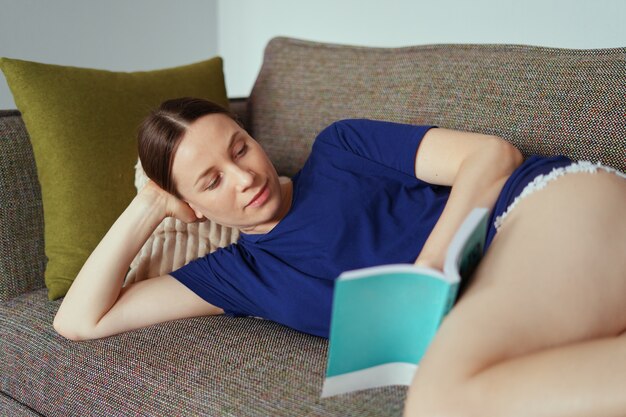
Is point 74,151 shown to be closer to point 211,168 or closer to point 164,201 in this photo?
point 164,201

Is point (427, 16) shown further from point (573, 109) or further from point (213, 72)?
point (573, 109)

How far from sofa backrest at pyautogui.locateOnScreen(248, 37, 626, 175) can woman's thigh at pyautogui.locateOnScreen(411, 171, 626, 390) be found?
398 mm

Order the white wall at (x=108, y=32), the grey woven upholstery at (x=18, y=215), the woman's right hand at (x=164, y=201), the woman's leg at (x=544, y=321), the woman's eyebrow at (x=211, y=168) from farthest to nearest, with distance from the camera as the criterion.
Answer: the white wall at (x=108, y=32), the grey woven upholstery at (x=18, y=215), the woman's right hand at (x=164, y=201), the woman's eyebrow at (x=211, y=168), the woman's leg at (x=544, y=321)

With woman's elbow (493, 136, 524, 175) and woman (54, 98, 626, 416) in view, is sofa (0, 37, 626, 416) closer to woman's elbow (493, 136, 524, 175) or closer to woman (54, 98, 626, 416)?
woman (54, 98, 626, 416)

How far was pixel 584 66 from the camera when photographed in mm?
1698

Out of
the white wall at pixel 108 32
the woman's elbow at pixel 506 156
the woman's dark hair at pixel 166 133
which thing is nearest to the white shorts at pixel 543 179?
the woman's elbow at pixel 506 156

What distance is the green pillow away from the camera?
191cm

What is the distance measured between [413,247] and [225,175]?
41 centimetres

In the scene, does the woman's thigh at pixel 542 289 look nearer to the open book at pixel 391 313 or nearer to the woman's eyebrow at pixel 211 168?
the open book at pixel 391 313

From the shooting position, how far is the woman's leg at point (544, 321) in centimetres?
103

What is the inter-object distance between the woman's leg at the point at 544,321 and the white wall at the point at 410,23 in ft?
4.23

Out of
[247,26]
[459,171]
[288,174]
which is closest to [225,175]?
[459,171]

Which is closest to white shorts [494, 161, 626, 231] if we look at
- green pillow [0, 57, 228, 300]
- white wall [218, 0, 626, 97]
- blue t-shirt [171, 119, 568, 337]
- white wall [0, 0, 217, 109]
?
blue t-shirt [171, 119, 568, 337]

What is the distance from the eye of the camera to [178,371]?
1.46m
